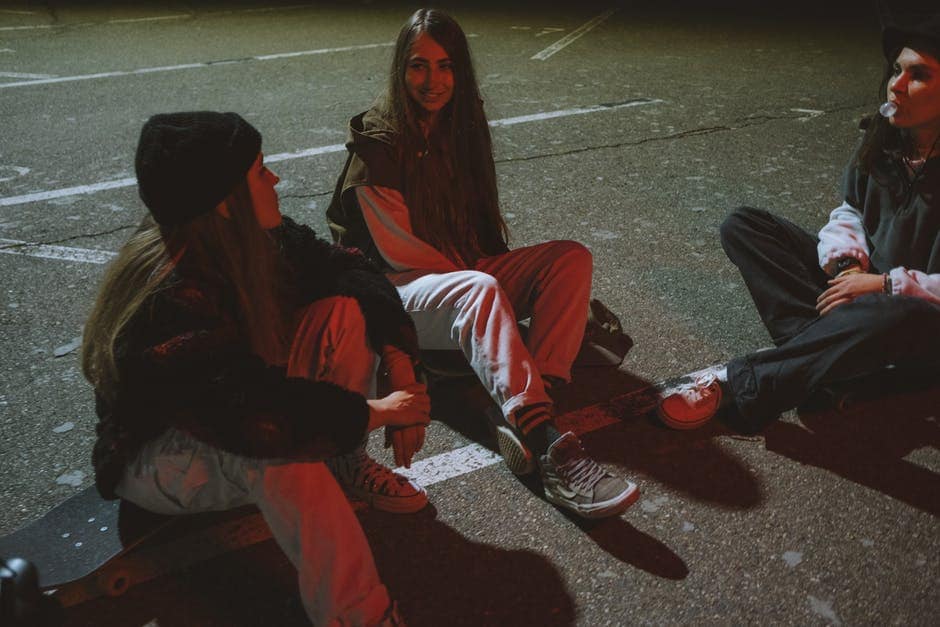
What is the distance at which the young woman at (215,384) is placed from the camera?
2.17 metres

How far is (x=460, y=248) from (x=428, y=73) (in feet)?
2.25

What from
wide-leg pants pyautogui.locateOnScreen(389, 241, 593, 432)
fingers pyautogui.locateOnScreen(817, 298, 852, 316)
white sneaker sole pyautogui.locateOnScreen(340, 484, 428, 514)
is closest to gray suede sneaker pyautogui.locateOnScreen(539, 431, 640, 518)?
wide-leg pants pyautogui.locateOnScreen(389, 241, 593, 432)

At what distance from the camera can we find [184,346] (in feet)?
7.08

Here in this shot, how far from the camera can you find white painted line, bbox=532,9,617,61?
9477 mm

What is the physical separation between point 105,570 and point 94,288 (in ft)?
7.29

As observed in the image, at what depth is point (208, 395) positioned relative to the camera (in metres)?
2.18

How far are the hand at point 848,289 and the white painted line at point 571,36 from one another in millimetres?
6544

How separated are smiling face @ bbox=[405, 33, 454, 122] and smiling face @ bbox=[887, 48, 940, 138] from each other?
65.6 inches

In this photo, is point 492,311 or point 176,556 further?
point 492,311

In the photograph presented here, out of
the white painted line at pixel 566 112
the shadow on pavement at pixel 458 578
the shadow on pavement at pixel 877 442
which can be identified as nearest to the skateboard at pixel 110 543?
the shadow on pavement at pixel 458 578

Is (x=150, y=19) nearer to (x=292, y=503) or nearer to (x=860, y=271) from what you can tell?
(x=860, y=271)

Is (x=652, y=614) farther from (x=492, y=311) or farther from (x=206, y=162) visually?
(x=206, y=162)

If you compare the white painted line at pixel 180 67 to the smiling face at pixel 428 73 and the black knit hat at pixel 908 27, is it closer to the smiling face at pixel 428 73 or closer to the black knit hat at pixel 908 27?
the smiling face at pixel 428 73

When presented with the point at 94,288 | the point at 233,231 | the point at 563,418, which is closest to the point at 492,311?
the point at 563,418
